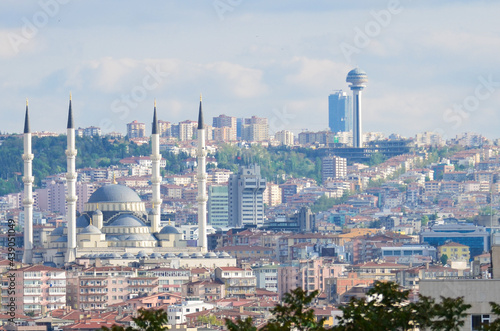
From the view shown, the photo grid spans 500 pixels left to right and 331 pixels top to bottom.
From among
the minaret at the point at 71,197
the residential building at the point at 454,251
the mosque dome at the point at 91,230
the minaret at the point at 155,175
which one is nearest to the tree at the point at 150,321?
the minaret at the point at 71,197

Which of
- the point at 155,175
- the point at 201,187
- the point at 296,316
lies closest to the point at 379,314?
the point at 296,316

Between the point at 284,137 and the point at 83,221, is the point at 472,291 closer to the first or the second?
the point at 83,221

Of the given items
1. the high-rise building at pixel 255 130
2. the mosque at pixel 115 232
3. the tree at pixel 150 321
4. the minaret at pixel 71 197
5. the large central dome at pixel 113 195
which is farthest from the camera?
the high-rise building at pixel 255 130

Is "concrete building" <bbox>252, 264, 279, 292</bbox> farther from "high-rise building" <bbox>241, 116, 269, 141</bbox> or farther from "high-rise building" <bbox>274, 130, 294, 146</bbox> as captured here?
"high-rise building" <bbox>274, 130, 294, 146</bbox>

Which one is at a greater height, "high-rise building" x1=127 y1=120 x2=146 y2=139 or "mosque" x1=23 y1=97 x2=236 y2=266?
"high-rise building" x1=127 y1=120 x2=146 y2=139

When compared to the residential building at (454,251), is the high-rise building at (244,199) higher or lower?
higher

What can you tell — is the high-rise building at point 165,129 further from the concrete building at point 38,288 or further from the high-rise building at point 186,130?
the concrete building at point 38,288

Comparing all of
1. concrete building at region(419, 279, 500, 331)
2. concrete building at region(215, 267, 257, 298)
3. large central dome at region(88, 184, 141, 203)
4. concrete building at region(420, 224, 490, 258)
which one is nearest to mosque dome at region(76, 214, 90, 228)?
large central dome at region(88, 184, 141, 203)
